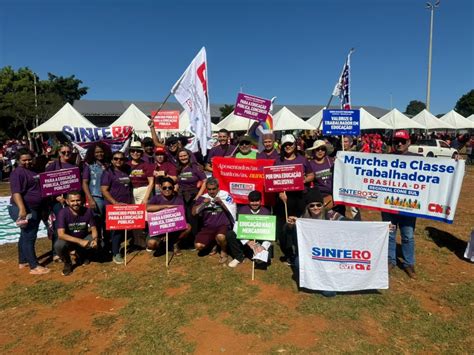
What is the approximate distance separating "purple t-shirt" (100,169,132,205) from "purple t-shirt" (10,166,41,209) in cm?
99

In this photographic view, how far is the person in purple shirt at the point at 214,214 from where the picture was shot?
6.13 metres

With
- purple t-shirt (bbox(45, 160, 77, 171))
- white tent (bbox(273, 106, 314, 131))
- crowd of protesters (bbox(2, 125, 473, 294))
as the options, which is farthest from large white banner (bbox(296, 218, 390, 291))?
white tent (bbox(273, 106, 314, 131))

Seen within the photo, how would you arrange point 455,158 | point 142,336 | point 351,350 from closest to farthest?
1. point 351,350
2. point 142,336
3. point 455,158

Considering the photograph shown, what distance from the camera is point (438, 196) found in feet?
16.8

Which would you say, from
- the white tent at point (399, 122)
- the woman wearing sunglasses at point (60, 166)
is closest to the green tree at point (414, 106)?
the white tent at point (399, 122)

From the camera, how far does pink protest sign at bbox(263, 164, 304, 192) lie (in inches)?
222

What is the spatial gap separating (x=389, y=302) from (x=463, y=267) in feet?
7.35

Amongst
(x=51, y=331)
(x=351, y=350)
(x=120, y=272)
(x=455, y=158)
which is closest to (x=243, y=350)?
(x=351, y=350)

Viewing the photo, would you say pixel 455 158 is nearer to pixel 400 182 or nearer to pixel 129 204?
pixel 400 182

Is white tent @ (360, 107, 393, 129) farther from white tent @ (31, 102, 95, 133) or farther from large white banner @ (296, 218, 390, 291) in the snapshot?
large white banner @ (296, 218, 390, 291)

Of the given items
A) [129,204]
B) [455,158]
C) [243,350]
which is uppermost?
[455,158]

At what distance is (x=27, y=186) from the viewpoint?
18.1ft

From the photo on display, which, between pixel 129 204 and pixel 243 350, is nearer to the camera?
A: pixel 243 350

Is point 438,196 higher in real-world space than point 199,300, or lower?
higher
